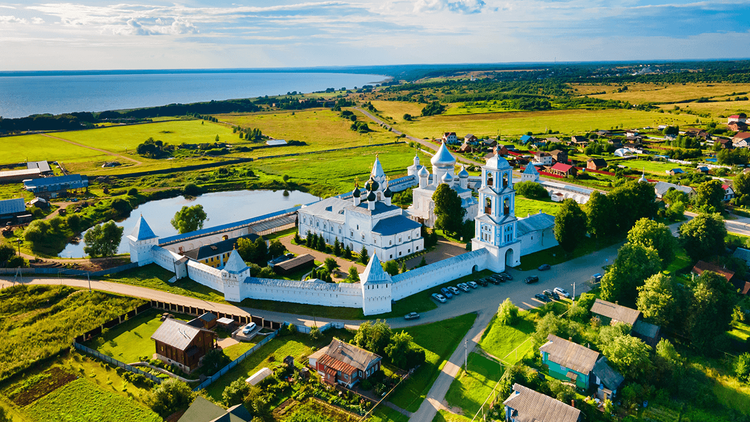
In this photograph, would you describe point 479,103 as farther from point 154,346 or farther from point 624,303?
point 154,346

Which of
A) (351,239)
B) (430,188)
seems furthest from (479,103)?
(351,239)

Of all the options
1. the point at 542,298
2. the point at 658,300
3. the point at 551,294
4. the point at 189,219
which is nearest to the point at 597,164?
the point at 551,294

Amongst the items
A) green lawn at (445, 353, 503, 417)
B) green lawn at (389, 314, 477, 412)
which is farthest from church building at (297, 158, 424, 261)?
green lawn at (445, 353, 503, 417)

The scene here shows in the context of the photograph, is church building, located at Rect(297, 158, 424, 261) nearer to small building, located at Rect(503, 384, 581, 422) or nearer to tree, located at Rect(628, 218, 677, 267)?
tree, located at Rect(628, 218, 677, 267)

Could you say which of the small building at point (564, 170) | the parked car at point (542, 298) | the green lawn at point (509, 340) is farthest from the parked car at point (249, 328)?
the small building at point (564, 170)

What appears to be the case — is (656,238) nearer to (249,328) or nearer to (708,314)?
(708,314)

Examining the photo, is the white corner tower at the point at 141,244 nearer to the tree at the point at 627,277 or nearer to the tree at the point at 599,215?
the tree at the point at 627,277
